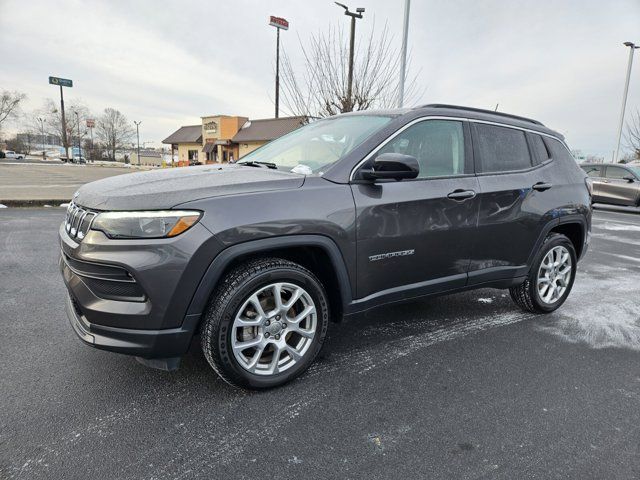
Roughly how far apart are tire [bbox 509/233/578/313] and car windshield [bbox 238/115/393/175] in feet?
6.62

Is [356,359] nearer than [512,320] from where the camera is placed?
Yes

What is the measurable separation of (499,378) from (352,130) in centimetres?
203

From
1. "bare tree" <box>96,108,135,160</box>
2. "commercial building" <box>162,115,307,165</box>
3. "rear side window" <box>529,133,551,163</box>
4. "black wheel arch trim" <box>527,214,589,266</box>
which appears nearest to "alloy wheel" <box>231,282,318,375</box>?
"black wheel arch trim" <box>527,214,589,266</box>

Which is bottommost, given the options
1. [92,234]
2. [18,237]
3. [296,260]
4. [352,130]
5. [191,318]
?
[18,237]

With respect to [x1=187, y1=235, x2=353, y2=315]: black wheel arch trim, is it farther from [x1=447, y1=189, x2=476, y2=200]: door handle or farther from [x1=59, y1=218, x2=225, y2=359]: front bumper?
[x1=447, y1=189, x2=476, y2=200]: door handle

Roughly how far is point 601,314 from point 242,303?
3691 mm

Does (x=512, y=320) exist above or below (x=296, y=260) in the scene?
below

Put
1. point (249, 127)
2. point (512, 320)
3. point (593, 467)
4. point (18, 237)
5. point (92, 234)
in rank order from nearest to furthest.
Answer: point (593, 467) < point (92, 234) < point (512, 320) < point (18, 237) < point (249, 127)

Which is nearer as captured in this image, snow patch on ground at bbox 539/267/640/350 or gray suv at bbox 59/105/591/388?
gray suv at bbox 59/105/591/388

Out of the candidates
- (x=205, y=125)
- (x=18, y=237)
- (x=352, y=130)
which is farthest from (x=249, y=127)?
(x=352, y=130)

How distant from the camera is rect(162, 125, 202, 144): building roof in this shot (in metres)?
51.4

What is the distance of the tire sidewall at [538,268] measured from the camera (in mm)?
3955

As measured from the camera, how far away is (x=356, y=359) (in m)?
3.11

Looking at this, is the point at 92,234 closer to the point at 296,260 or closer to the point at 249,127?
the point at 296,260
